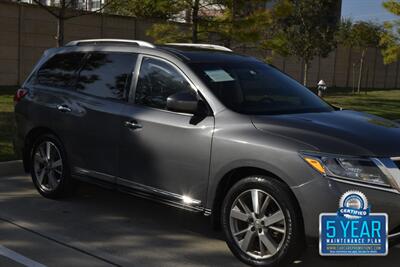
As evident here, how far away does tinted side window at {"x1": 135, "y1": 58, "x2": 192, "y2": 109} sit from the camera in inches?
199

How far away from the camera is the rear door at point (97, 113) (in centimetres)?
536

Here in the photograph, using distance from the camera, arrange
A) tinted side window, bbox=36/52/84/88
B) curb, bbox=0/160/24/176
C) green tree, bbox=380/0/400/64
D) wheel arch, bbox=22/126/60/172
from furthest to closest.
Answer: green tree, bbox=380/0/400/64 → curb, bbox=0/160/24/176 → wheel arch, bbox=22/126/60/172 → tinted side window, bbox=36/52/84/88

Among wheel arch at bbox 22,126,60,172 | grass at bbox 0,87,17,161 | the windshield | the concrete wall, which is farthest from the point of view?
the concrete wall

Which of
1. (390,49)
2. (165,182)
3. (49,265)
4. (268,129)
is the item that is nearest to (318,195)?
(268,129)

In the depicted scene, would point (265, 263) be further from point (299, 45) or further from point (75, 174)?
point (299, 45)

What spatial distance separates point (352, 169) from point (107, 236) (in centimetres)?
233

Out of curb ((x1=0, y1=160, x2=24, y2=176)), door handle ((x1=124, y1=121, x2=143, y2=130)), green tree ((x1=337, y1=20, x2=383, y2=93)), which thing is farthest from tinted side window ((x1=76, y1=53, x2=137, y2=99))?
green tree ((x1=337, y1=20, x2=383, y2=93))

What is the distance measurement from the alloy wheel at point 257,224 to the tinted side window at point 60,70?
2.60 metres

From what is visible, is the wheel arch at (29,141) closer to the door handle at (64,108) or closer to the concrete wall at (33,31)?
the door handle at (64,108)

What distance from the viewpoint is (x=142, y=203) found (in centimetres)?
616

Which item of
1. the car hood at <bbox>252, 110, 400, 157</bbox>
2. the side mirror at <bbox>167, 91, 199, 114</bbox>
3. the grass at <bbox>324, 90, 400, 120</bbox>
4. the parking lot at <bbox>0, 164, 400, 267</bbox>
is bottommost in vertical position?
the parking lot at <bbox>0, 164, 400, 267</bbox>

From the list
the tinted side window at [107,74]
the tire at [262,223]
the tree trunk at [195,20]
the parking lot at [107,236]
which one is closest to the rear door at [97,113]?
the tinted side window at [107,74]

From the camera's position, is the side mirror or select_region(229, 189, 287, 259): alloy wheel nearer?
select_region(229, 189, 287, 259): alloy wheel

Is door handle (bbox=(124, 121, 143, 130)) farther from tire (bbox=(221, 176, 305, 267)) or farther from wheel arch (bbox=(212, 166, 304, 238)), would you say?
tire (bbox=(221, 176, 305, 267))
